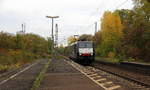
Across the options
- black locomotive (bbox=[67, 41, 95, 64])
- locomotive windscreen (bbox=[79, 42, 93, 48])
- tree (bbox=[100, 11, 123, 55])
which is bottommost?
black locomotive (bbox=[67, 41, 95, 64])

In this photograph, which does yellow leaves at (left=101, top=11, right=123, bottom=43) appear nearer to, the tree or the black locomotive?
the tree

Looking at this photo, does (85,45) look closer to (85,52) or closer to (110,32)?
(85,52)

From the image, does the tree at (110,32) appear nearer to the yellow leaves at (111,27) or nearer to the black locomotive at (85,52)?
the yellow leaves at (111,27)

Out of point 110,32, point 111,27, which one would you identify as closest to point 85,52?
point 110,32

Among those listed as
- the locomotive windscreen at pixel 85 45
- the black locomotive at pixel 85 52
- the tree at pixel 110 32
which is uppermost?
the tree at pixel 110 32

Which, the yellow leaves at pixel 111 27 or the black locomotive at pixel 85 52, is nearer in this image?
the black locomotive at pixel 85 52

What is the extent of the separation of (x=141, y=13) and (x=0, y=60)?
89.6 ft

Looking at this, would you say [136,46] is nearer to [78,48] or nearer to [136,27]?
[136,27]

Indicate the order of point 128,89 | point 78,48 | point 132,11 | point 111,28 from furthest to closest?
1. point 111,28
2. point 132,11
3. point 78,48
4. point 128,89

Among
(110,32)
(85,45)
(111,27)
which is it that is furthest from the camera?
(111,27)

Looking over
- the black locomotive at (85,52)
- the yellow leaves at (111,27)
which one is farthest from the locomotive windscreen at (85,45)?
the yellow leaves at (111,27)

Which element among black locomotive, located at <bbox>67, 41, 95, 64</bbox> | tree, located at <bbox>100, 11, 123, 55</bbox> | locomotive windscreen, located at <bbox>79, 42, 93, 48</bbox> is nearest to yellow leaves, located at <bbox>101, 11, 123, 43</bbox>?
tree, located at <bbox>100, 11, 123, 55</bbox>

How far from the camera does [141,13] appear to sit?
52.8 m

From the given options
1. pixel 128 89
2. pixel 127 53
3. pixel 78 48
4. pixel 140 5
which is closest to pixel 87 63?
pixel 78 48
